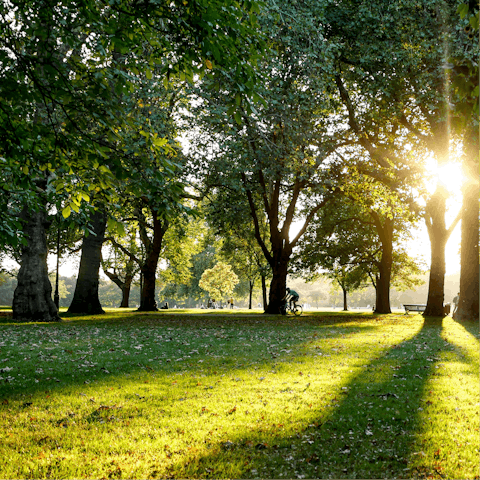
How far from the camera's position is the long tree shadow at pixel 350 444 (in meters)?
4.35

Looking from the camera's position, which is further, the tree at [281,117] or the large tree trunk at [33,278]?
the large tree trunk at [33,278]

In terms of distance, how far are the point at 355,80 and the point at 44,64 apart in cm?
1616

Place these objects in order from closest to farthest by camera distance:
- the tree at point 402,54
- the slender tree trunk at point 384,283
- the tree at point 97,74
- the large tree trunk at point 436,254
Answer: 1. the tree at point 97,74
2. the tree at point 402,54
3. the large tree trunk at point 436,254
4. the slender tree trunk at point 384,283

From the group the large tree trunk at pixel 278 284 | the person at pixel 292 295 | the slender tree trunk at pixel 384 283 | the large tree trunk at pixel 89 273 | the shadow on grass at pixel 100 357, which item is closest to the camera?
the shadow on grass at pixel 100 357

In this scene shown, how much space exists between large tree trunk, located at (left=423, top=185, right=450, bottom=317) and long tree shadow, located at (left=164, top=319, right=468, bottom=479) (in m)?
18.6

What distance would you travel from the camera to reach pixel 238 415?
5.96 m

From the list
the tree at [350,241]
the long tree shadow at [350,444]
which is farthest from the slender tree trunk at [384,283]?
the long tree shadow at [350,444]

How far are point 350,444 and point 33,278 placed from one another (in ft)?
62.7

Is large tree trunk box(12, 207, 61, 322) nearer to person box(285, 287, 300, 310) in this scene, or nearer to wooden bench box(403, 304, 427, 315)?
person box(285, 287, 300, 310)

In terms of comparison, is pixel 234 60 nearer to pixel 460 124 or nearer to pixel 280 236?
pixel 460 124

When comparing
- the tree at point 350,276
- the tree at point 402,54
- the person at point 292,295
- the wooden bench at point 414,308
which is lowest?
the wooden bench at point 414,308

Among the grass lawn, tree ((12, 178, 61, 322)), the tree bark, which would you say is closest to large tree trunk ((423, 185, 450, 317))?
the grass lawn

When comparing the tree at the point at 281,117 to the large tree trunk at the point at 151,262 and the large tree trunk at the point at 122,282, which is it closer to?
the large tree trunk at the point at 151,262

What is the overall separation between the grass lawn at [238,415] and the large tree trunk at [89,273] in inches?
685
